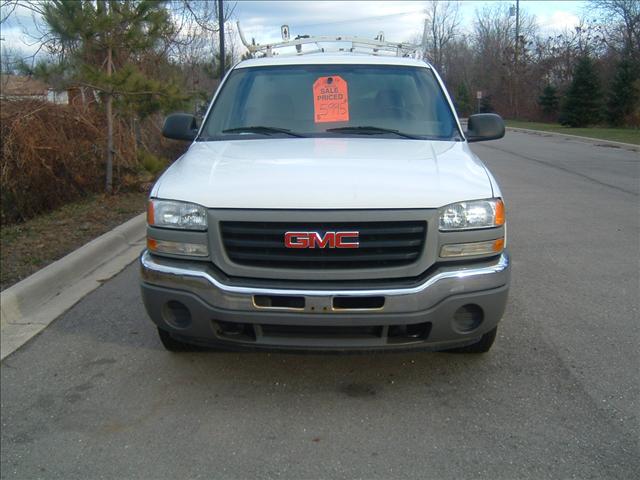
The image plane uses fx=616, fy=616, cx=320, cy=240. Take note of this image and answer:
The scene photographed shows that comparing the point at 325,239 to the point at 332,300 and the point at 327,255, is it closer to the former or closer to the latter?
the point at 327,255

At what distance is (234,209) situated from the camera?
10.5ft

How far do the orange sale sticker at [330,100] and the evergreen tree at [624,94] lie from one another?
31645 millimetres

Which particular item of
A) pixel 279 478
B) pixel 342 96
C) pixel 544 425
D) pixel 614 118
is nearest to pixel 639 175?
pixel 342 96

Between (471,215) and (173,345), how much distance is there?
81.3 inches

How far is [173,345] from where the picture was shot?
13.1ft

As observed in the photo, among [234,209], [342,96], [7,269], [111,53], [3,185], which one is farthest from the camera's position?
[111,53]

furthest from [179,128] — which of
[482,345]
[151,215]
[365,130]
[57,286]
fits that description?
[482,345]

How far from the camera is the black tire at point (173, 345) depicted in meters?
3.93

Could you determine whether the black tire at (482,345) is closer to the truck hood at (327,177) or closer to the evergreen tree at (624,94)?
the truck hood at (327,177)

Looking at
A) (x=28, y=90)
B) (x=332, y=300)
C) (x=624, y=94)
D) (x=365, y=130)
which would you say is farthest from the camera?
(x=624, y=94)

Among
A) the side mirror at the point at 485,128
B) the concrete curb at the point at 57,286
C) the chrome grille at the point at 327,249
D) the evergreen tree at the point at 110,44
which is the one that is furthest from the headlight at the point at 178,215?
the evergreen tree at the point at 110,44

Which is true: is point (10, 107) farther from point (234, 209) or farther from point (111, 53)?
point (234, 209)

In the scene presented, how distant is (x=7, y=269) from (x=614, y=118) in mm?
34399

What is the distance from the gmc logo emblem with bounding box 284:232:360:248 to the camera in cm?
314
